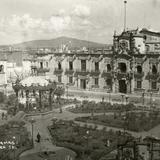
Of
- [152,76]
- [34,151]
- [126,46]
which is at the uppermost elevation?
[126,46]

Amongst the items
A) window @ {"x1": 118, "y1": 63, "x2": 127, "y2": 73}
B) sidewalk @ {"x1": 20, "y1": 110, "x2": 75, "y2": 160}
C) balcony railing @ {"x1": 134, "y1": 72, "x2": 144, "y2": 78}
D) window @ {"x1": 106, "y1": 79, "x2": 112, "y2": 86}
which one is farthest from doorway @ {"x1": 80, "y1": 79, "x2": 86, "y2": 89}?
sidewalk @ {"x1": 20, "y1": 110, "x2": 75, "y2": 160}

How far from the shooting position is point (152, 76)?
56.8m

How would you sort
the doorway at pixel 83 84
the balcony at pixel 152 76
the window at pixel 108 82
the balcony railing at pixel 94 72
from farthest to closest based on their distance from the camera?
the doorway at pixel 83 84
the balcony railing at pixel 94 72
the window at pixel 108 82
the balcony at pixel 152 76

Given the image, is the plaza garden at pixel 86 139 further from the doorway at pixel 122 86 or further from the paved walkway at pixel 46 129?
the doorway at pixel 122 86

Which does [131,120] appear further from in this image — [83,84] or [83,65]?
[83,65]

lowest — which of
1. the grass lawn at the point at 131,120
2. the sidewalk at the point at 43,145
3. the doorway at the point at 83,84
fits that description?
the sidewalk at the point at 43,145

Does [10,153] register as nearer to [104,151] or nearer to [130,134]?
[104,151]

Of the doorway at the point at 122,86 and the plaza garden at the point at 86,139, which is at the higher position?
the doorway at the point at 122,86

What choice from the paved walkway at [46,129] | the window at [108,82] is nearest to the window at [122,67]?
the window at [108,82]

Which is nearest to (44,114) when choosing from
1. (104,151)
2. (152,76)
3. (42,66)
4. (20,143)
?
(20,143)

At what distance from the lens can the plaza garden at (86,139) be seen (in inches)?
1075

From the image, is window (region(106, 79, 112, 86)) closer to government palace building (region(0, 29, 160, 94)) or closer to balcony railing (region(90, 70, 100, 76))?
government palace building (region(0, 29, 160, 94))

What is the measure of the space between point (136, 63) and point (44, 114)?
21444 millimetres

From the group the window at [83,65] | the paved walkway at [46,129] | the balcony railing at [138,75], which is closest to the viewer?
the paved walkway at [46,129]
